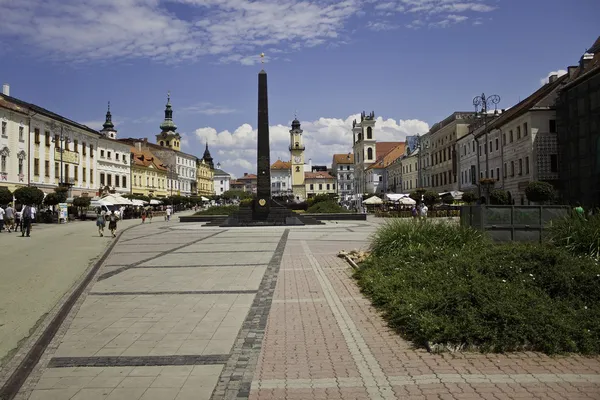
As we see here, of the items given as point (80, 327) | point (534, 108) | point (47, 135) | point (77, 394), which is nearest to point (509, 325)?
point (77, 394)

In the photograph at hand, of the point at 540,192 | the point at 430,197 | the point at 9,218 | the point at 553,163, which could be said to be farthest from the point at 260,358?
the point at 430,197

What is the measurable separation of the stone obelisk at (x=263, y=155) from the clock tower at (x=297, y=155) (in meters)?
101

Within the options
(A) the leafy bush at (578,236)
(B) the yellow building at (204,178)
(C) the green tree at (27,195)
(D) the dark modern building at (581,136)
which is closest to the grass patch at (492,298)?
(A) the leafy bush at (578,236)

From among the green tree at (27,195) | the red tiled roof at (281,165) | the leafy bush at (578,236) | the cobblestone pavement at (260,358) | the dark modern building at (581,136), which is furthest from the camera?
the red tiled roof at (281,165)

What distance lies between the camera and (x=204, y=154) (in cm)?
16938

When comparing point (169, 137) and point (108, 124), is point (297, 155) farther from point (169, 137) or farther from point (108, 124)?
point (108, 124)

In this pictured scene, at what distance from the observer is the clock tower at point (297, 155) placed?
451ft

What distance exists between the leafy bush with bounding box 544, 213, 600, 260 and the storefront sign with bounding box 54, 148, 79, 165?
5371cm

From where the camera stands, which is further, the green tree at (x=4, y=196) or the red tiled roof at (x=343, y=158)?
the red tiled roof at (x=343, y=158)

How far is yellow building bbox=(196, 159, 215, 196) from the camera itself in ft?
436

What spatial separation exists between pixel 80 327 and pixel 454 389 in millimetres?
5200

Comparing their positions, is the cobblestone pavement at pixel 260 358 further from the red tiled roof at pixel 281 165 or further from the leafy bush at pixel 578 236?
the red tiled roof at pixel 281 165

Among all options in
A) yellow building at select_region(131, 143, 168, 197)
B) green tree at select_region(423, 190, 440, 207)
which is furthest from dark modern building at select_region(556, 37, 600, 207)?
yellow building at select_region(131, 143, 168, 197)

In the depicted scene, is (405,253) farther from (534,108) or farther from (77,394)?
(534,108)
